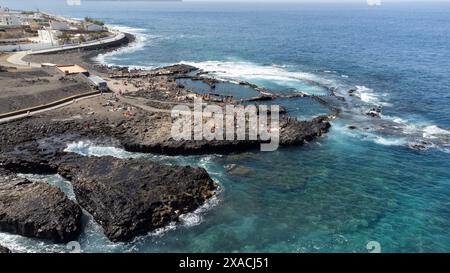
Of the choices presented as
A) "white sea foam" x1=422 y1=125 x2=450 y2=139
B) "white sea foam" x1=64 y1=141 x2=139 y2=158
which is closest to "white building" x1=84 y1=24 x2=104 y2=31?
"white sea foam" x1=64 y1=141 x2=139 y2=158

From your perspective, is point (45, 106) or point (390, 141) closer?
point (390, 141)

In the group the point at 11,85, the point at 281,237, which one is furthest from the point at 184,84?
the point at 281,237

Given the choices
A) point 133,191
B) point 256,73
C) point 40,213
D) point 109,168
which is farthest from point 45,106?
point 256,73

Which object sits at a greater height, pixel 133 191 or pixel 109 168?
pixel 109 168

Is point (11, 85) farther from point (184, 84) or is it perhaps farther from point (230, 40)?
point (230, 40)

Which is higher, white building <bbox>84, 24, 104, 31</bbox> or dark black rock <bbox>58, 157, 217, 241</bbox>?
white building <bbox>84, 24, 104, 31</bbox>

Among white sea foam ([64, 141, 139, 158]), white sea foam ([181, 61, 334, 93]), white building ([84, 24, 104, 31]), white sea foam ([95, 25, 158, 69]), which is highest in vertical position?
white building ([84, 24, 104, 31])

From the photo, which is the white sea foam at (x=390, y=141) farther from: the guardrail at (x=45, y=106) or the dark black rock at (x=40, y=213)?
the guardrail at (x=45, y=106)

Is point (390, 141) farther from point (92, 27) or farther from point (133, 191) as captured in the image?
point (92, 27)

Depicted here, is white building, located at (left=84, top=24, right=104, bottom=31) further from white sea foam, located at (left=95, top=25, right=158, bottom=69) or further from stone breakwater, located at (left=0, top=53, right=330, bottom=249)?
stone breakwater, located at (left=0, top=53, right=330, bottom=249)
